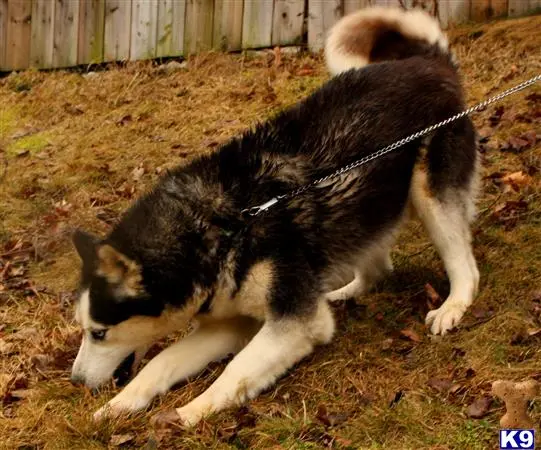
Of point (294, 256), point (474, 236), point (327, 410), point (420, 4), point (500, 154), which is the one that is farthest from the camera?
point (420, 4)

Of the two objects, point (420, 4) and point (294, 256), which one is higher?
point (420, 4)

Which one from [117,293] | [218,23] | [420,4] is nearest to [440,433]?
[117,293]

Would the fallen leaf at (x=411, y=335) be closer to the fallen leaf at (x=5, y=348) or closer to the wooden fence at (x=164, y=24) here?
the fallen leaf at (x=5, y=348)

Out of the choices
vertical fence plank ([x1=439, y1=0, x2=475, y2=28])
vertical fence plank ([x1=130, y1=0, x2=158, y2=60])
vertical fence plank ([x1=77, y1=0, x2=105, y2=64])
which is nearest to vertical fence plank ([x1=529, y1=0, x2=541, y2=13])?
vertical fence plank ([x1=439, y1=0, x2=475, y2=28])

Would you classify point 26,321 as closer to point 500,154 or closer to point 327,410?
point 327,410

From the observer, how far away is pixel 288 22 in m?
9.03

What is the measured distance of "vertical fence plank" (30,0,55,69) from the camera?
10.6 m

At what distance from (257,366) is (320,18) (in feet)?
18.1

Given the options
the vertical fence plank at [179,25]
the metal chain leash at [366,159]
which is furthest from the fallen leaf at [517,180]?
the vertical fence plank at [179,25]

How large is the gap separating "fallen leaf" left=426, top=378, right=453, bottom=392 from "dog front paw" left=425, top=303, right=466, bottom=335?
567 millimetres

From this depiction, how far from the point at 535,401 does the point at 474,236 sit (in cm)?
209

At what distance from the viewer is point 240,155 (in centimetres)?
452

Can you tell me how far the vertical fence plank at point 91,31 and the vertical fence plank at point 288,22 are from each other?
228cm

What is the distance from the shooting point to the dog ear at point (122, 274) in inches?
161
